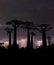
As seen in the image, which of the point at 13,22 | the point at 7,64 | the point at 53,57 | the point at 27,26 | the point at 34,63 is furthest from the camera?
the point at 27,26

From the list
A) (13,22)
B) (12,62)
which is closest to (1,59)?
(12,62)

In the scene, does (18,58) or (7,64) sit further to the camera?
(18,58)

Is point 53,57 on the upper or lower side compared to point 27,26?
lower

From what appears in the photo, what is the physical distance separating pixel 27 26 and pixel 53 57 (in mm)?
46163

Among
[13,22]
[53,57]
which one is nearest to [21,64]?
[53,57]

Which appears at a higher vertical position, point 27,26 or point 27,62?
point 27,26

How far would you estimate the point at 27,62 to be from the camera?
1731cm

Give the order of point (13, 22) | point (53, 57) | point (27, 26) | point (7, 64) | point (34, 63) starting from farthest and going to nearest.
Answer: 1. point (27, 26)
2. point (13, 22)
3. point (53, 57)
4. point (34, 63)
5. point (7, 64)

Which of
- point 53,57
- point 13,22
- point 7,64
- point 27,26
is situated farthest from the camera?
point 27,26

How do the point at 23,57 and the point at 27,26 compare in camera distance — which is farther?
the point at 27,26

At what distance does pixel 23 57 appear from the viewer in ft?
59.4

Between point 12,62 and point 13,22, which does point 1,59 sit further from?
point 13,22

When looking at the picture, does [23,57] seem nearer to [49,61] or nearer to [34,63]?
[34,63]

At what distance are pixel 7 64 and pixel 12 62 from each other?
2.63ft
